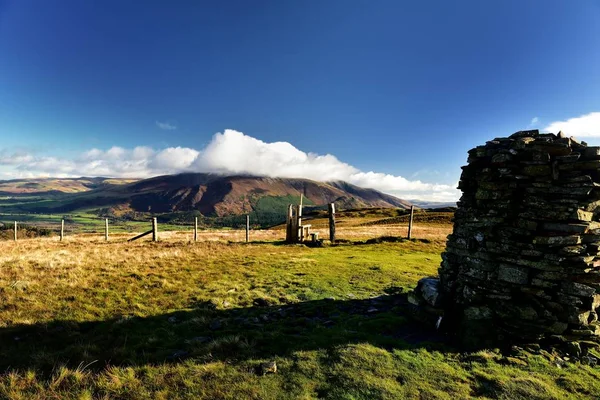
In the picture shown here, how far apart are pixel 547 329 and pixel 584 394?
6.98ft

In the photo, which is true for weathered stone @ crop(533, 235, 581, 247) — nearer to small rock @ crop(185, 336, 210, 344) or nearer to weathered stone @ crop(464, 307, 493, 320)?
weathered stone @ crop(464, 307, 493, 320)

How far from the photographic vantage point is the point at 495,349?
7965mm

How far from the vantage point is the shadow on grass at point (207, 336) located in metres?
7.39

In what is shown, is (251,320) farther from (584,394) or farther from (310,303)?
(584,394)

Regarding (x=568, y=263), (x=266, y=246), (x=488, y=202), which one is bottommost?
(x=266, y=246)

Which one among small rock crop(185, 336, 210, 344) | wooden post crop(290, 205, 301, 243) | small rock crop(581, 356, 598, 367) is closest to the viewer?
small rock crop(581, 356, 598, 367)

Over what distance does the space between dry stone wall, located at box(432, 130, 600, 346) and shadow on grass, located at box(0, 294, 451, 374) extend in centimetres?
201

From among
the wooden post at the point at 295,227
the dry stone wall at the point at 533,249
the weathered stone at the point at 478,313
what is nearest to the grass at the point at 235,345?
the dry stone wall at the point at 533,249

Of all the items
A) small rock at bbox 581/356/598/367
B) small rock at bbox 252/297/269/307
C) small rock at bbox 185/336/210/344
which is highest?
small rock at bbox 581/356/598/367

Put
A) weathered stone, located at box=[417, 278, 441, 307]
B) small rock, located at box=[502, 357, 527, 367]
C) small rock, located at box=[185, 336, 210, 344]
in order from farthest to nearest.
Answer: weathered stone, located at box=[417, 278, 441, 307] < small rock, located at box=[185, 336, 210, 344] < small rock, located at box=[502, 357, 527, 367]

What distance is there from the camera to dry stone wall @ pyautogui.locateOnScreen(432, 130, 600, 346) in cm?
820

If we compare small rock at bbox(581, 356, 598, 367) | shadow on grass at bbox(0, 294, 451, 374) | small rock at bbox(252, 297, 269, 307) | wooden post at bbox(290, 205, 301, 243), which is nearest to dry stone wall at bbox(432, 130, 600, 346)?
Result: small rock at bbox(581, 356, 598, 367)

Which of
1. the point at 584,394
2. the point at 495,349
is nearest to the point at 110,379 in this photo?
the point at 495,349

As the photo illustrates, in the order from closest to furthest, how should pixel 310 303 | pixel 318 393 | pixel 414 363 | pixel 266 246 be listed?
pixel 318 393 < pixel 414 363 < pixel 310 303 < pixel 266 246
